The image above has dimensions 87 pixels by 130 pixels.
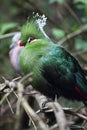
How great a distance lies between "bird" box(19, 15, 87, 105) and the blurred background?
58cm

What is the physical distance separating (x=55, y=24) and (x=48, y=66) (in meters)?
2.08

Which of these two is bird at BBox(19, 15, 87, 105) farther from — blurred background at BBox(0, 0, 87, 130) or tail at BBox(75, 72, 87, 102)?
blurred background at BBox(0, 0, 87, 130)

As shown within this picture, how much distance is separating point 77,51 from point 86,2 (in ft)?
2.71

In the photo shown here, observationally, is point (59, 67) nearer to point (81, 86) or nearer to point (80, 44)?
point (81, 86)

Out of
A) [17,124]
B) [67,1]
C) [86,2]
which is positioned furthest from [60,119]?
[67,1]

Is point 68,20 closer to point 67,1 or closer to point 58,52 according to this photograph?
point 67,1

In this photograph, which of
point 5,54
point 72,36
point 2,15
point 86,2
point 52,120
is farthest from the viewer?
point 2,15

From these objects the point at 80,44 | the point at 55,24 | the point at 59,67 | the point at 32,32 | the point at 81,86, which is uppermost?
the point at 55,24

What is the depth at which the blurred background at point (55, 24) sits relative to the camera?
4270 mm

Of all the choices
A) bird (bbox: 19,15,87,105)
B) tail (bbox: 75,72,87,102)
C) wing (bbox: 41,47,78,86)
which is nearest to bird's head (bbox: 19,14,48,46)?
bird (bbox: 19,15,87,105)

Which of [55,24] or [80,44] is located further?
[55,24]

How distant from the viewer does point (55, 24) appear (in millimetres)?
4801

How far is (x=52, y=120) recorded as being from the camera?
340 cm

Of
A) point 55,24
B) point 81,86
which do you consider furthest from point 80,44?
point 81,86
